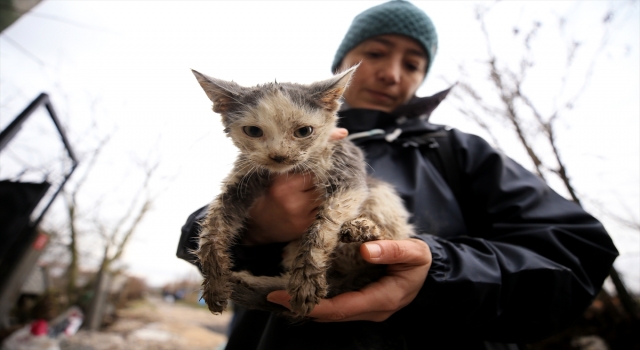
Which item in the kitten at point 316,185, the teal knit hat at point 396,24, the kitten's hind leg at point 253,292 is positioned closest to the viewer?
the kitten at point 316,185

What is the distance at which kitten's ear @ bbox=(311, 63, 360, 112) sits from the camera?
4.83 feet

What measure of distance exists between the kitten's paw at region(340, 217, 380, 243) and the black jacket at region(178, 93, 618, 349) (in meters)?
0.29

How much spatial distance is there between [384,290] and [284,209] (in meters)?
0.62

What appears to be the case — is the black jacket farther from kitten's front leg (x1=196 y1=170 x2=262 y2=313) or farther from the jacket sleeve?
kitten's front leg (x1=196 y1=170 x2=262 y2=313)

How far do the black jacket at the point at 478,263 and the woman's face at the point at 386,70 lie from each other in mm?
505

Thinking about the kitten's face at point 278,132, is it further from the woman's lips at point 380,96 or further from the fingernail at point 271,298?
the woman's lips at point 380,96

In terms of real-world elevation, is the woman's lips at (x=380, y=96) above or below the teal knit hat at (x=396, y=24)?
below

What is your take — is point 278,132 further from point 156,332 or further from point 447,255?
point 156,332

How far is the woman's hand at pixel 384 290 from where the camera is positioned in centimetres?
113

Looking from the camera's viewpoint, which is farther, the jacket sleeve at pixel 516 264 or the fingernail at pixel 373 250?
the jacket sleeve at pixel 516 264

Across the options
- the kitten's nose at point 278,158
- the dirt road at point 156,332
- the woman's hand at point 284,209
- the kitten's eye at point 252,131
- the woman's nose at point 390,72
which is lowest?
the dirt road at point 156,332

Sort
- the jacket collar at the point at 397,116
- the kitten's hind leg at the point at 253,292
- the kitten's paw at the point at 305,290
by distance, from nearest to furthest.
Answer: the kitten's paw at the point at 305,290, the kitten's hind leg at the point at 253,292, the jacket collar at the point at 397,116

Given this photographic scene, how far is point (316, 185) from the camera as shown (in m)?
1.53

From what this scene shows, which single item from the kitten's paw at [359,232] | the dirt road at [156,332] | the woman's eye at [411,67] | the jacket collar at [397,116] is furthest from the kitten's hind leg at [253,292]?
the dirt road at [156,332]
